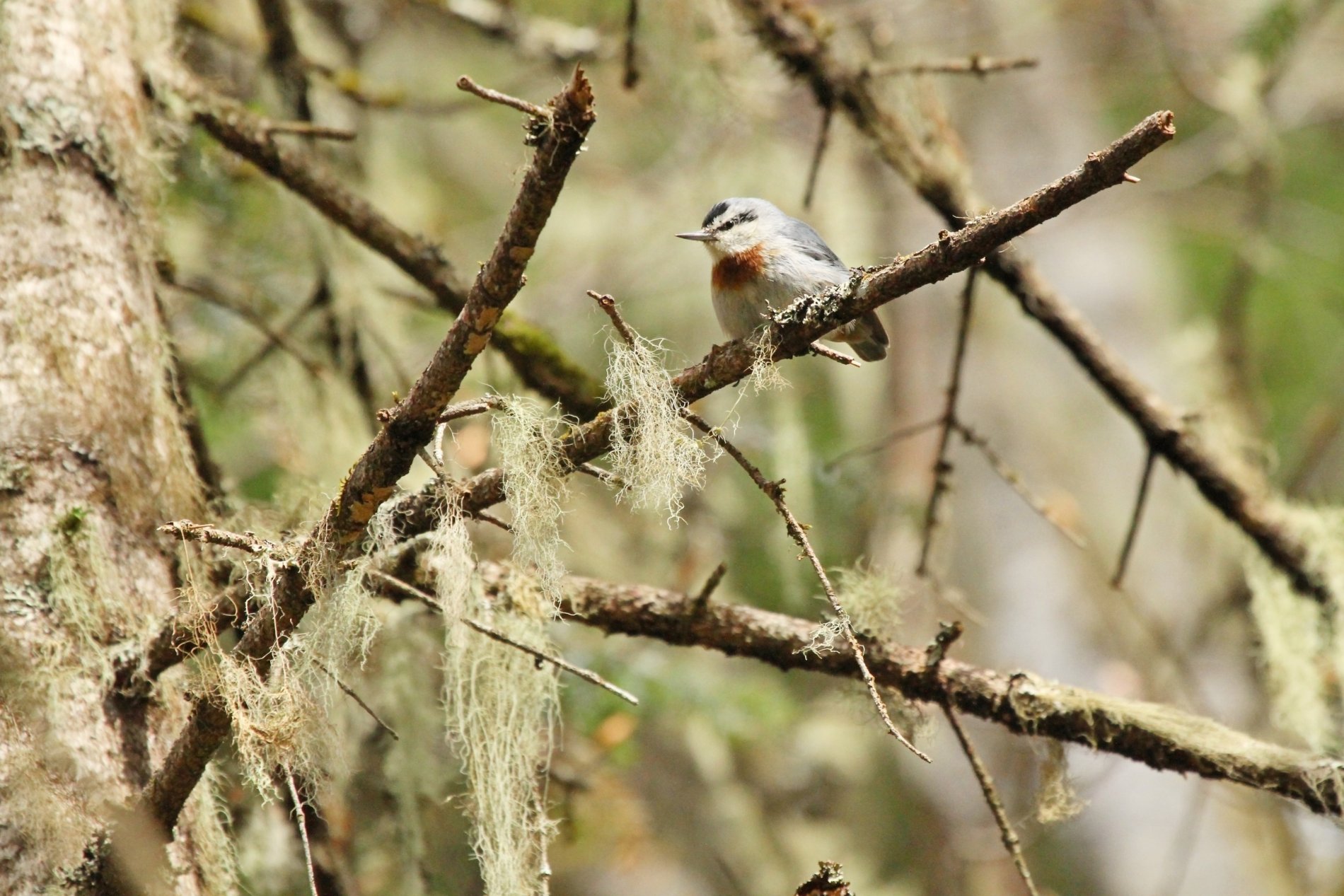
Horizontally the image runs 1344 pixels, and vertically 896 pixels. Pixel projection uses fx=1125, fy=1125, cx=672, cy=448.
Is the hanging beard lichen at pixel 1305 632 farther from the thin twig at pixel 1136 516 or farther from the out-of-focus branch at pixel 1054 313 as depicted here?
the thin twig at pixel 1136 516

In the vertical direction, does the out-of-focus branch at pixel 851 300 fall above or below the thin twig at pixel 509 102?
above

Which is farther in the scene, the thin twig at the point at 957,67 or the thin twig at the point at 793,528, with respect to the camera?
the thin twig at the point at 957,67

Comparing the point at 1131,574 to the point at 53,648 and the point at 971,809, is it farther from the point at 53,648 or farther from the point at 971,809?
the point at 53,648

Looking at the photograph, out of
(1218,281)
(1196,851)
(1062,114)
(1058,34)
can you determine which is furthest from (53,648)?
(1218,281)

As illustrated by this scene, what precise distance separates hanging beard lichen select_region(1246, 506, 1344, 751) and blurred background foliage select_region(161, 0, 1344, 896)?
1.02ft

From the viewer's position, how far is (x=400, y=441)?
1431 millimetres

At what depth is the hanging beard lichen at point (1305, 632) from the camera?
8.25ft

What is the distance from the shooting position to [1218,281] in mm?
8758

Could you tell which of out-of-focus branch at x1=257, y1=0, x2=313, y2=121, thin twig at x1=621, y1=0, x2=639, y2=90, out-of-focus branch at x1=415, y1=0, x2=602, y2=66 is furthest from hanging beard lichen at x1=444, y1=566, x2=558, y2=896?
out-of-focus branch at x1=415, y1=0, x2=602, y2=66

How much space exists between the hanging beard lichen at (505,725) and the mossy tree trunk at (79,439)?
438mm

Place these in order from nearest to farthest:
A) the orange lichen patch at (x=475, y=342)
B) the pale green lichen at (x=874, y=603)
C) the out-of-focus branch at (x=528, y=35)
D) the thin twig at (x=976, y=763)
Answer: the orange lichen patch at (x=475, y=342) → the thin twig at (x=976, y=763) → the pale green lichen at (x=874, y=603) → the out-of-focus branch at (x=528, y=35)

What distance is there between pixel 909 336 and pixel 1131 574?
187 cm

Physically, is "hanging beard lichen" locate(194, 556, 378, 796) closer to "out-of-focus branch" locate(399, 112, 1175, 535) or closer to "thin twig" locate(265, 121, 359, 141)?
"out-of-focus branch" locate(399, 112, 1175, 535)

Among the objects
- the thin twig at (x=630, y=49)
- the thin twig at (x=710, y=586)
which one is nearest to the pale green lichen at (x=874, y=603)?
the thin twig at (x=710, y=586)
